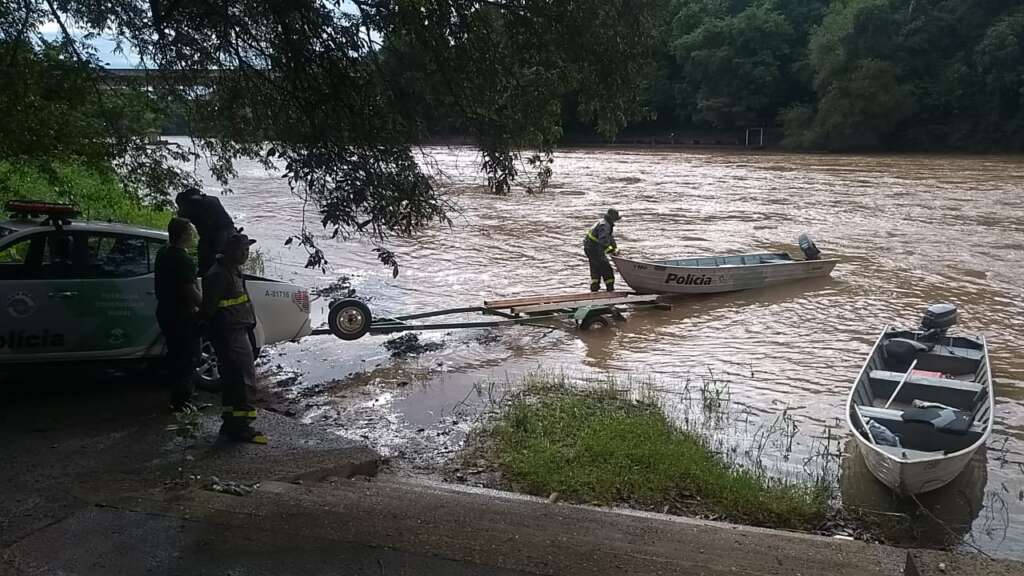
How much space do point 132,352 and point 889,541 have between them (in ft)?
20.9

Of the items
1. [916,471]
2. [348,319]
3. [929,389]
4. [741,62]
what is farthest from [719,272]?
[741,62]

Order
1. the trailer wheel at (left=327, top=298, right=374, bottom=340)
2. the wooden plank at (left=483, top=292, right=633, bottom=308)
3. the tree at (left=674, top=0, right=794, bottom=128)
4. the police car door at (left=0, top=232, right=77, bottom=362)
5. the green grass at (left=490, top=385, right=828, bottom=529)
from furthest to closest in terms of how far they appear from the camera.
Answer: the tree at (left=674, top=0, right=794, bottom=128)
the wooden plank at (left=483, top=292, right=633, bottom=308)
the trailer wheel at (left=327, top=298, right=374, bottom=340)
the police car door at (left=0, top=232, right=77, bottom=362)
the green grass at (left=490, top=385, right=828, bottom=529)

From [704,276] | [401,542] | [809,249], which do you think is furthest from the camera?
[809,249]

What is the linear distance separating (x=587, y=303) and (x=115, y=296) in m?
7.69

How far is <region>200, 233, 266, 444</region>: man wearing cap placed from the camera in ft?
20.2

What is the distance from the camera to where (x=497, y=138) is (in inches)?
253

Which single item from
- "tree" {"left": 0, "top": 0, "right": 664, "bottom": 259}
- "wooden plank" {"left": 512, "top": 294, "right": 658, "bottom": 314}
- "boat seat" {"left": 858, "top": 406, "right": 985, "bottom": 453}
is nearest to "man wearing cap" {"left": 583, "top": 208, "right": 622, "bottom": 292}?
"wooden plank" {"left": 512, "top": 294, "right": 658, "bottom": 314}

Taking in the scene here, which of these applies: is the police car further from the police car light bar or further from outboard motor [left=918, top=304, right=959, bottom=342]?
outboard motor [left=918, top=304, right=959, bottom=342]

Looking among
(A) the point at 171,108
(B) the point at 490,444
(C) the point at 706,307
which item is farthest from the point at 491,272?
(B) the point at 490,444

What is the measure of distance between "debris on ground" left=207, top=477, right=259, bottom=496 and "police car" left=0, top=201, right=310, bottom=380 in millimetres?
2385

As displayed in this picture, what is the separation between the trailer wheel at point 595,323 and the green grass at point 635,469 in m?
4.57

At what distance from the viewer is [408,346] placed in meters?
11.6

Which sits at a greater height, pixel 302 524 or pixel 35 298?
pixel 35 298

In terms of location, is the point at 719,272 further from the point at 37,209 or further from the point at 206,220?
the point at 37,209
